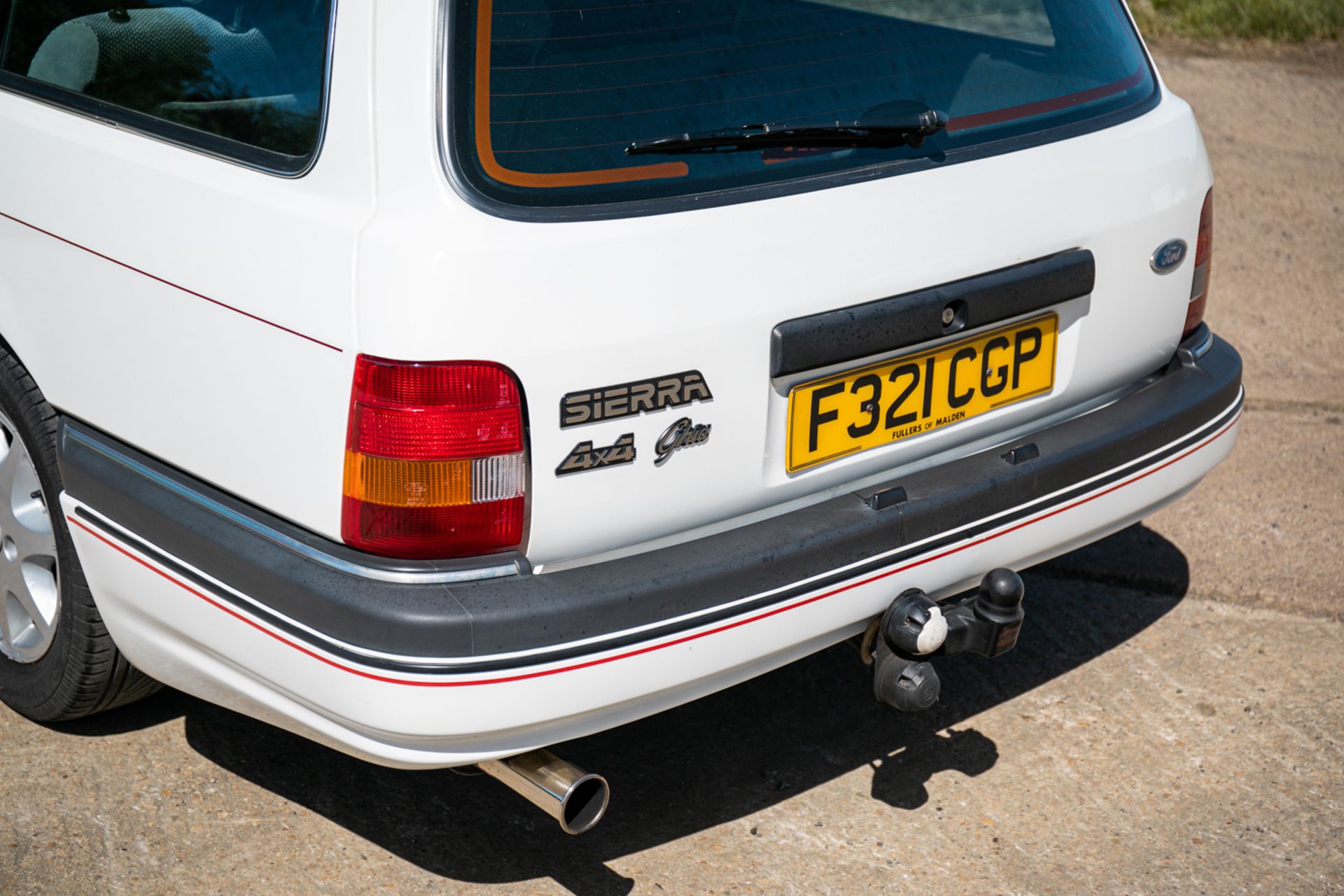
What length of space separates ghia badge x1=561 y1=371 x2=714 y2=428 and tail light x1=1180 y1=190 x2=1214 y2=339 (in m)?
1.29

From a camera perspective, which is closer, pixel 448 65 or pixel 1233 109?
pixel 448 65

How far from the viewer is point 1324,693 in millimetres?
3242

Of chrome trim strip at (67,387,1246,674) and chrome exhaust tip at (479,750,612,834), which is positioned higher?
chrome trim strip at (67,387,1246,674)

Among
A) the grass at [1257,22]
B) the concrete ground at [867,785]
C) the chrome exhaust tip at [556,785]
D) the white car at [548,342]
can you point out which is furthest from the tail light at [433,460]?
the grass at [1257,22]

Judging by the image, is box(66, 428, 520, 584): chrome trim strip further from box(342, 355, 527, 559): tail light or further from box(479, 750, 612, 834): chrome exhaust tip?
box(479, 750, 612, 834): chrome exhaust tip

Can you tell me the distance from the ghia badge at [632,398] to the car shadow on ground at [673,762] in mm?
833

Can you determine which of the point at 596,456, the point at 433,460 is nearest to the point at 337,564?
the point at 433,460

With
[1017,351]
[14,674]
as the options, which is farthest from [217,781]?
[1017,351]

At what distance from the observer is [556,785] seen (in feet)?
7.23

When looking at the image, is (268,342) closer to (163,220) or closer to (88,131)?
(163,220)

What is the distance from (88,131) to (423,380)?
3.07 ft

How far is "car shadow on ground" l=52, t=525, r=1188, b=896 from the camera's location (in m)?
2.74

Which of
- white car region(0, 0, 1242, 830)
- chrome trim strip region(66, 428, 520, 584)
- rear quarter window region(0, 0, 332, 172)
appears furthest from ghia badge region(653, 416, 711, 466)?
rear quarter window region(0, 0, 332, 172)

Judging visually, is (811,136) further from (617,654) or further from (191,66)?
(191,66)
